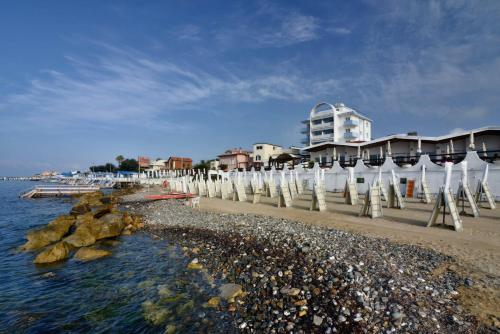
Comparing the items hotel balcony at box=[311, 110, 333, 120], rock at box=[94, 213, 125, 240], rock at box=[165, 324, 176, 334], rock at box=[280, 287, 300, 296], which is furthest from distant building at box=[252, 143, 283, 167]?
rock at box=[165, 324, 176, 334]

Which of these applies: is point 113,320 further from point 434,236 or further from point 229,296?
point 434,236

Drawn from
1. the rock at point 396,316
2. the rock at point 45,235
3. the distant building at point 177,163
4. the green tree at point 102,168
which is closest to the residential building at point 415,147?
the rock at point 396,316

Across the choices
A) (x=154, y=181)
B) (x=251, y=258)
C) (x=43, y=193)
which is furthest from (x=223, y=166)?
(x=251, y=258)

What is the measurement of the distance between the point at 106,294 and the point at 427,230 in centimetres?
1227

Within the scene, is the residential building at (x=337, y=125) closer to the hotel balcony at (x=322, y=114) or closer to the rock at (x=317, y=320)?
the hotel balcony at (x=322, y=114)

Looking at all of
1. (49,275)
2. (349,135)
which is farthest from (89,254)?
(349,135)

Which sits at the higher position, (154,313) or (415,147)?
(415,147)

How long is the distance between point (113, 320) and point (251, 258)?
4.24 m

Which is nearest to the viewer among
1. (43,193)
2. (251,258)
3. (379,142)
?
(251,258)

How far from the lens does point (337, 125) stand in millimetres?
64250

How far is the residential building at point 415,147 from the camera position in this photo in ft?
87.9

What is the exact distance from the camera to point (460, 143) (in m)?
31.0

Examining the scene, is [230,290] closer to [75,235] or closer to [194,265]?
[194,265]

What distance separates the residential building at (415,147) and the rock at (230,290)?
2220 cm
